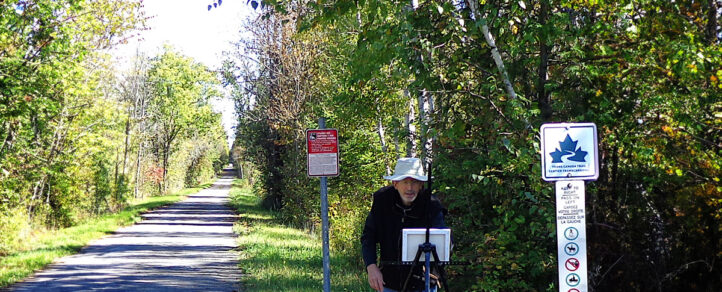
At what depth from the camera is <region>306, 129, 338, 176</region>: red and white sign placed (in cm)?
974

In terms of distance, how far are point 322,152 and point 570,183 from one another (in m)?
4.46

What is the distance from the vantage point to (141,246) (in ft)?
75.6

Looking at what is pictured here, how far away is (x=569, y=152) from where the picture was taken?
5.85 metres

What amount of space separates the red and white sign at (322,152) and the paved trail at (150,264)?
15.9 ft

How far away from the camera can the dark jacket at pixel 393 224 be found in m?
5.80

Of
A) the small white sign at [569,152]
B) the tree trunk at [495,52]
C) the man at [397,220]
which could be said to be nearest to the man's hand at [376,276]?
the man at [397,220]

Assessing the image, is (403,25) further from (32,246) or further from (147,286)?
(32,246)

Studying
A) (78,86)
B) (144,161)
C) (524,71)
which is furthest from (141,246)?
(144,161)

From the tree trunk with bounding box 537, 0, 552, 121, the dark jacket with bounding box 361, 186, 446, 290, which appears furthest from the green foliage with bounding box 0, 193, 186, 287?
the dark jacket with bounding box 361, 186, 446, 290

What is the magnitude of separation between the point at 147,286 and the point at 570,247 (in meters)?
10.1

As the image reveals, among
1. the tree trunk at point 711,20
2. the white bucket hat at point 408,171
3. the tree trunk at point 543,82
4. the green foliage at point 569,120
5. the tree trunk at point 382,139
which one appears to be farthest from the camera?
the tree trunk at point 382,139

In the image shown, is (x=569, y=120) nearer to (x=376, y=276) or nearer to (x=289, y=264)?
Answer: (x=376, y=276)

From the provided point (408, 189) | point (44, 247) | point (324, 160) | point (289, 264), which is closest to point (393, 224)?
point (408, 189)

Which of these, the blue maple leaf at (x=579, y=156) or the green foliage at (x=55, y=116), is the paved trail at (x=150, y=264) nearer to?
the green foliage at (x=55, y=116)
